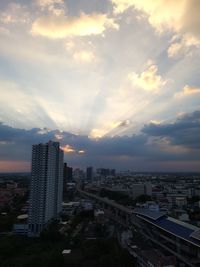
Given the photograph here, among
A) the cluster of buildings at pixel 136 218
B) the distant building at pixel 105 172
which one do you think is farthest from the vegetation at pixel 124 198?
the distant building at pixel 105 172

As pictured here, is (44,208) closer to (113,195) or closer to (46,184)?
(46,184)

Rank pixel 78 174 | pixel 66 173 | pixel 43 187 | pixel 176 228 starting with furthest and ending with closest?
pixel 78 174
pixel 66 173
pixel 43 187
pixel 176 228

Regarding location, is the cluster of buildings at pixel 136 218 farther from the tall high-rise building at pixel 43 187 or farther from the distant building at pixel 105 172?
the distant building at pixel 105 172

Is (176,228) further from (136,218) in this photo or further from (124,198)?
(124,198)

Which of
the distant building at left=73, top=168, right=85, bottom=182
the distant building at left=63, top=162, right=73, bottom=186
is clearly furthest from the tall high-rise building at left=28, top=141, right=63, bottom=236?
the distant building at left=73, top=168, right=85, bottom=182

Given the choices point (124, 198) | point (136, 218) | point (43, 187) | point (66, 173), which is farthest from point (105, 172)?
point (43, 187)
